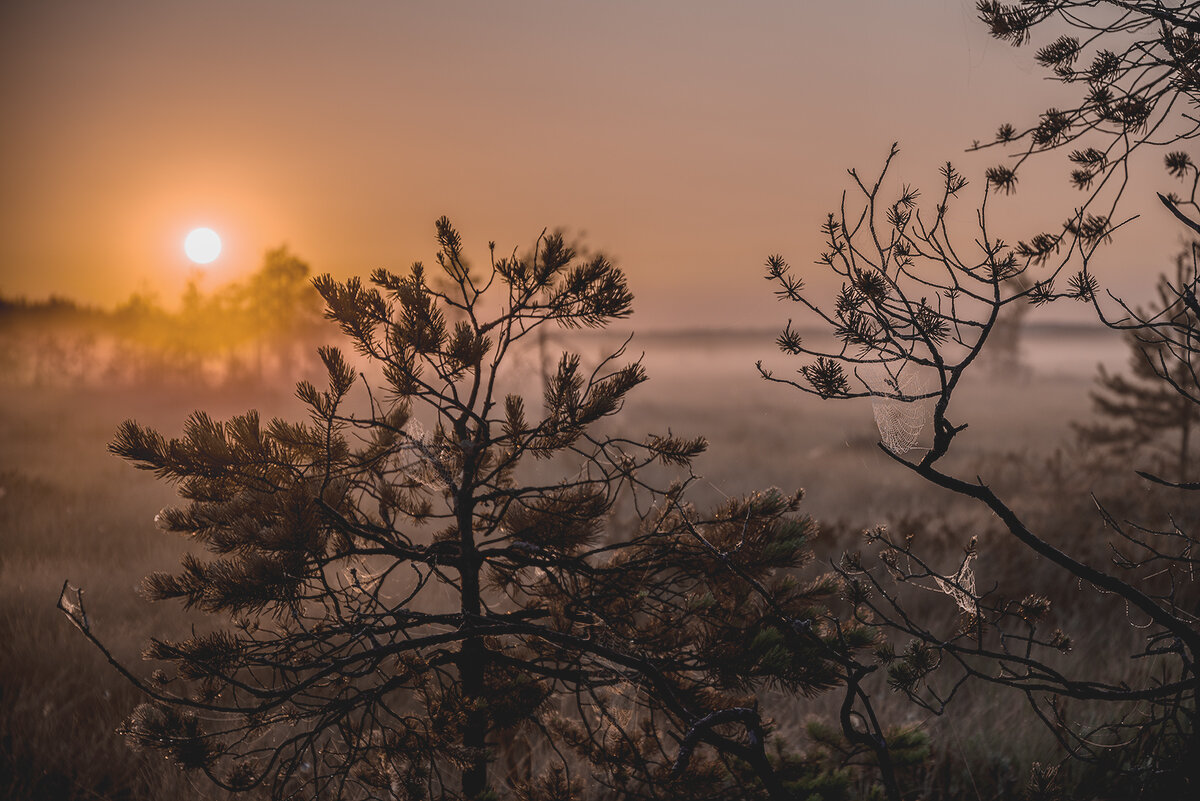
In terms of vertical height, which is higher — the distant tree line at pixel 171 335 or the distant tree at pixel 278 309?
the distant tree at pixel 278 309

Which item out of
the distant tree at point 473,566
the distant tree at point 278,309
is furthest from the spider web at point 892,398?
the distant tree at point 278,309

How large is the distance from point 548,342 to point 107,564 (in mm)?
11879

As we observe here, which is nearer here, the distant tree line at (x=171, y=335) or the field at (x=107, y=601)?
the field at (x=107, y=601)

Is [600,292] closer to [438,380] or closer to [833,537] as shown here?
[438,380]

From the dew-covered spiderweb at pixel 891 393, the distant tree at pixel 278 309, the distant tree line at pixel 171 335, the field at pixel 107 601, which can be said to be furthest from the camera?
the distant tree at pixel 278 309

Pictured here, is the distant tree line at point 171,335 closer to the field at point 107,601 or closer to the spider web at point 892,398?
the field at point 107,601

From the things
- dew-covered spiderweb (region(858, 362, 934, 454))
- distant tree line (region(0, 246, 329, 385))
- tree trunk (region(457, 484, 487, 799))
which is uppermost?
distant tree line (region(0, 246, 329, 385))

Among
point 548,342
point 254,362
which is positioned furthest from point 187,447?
point 548,342

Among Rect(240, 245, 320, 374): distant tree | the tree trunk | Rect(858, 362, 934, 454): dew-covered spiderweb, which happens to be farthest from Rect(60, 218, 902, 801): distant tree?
Rect(240, 245, 320, 374): distant tree

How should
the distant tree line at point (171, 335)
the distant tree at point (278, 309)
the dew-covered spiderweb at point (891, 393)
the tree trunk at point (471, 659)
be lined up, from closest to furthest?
the dew-covered spiderweb at point (891, 393) < the tree trunk at point (471, 659) < the distant tree line at point (171, 335) < the distant tree at point (278, 309)

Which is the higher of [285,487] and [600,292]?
[600,292]

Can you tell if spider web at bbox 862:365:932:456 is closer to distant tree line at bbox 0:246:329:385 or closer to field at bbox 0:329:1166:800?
field at bbox 0:329:1166:800

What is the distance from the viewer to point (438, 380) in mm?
2830

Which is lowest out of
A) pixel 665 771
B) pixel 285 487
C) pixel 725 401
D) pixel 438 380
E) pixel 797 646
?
pixel 665 771
